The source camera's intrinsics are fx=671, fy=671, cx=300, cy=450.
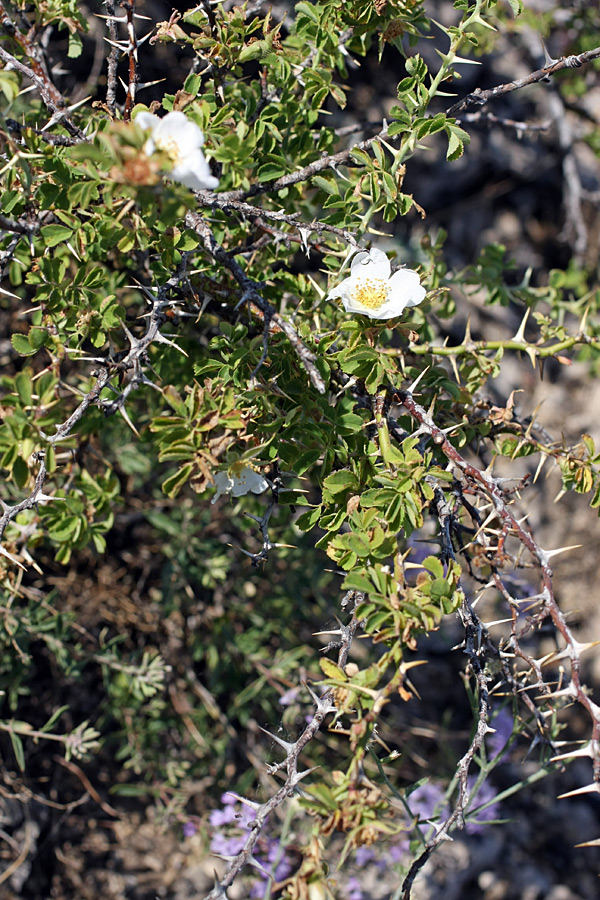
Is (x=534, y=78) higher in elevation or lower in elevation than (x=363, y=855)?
higher

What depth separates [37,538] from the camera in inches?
79.4

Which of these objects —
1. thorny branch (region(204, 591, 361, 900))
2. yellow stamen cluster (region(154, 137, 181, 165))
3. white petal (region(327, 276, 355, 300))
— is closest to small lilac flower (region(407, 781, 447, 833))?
thorny branch (region(204, 591, 361, 900))

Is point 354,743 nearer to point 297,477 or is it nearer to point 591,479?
point 297,477

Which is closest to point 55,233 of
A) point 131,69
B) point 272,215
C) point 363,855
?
point 131,69

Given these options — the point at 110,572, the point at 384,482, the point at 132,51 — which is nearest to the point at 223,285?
the point at 132,51

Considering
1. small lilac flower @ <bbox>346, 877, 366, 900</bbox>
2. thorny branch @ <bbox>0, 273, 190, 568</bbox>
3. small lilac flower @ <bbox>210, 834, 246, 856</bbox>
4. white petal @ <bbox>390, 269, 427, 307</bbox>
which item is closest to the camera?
thorny branch @ <bbox>0, 273, 190, 568</bbox>

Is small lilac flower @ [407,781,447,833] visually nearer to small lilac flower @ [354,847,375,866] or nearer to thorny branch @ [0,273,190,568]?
small lilac flower @ [354,847,375,866]

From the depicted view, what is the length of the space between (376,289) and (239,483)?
59 cm

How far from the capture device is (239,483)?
5.49ft

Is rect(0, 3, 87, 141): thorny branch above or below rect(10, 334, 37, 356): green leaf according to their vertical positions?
above

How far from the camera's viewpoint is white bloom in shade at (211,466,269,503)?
164 centimetres

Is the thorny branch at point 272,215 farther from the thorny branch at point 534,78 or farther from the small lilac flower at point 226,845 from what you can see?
the small lilac flower at point 226,845

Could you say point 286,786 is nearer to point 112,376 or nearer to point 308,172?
point 112,376

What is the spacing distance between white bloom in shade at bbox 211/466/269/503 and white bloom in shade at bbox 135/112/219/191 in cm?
65
